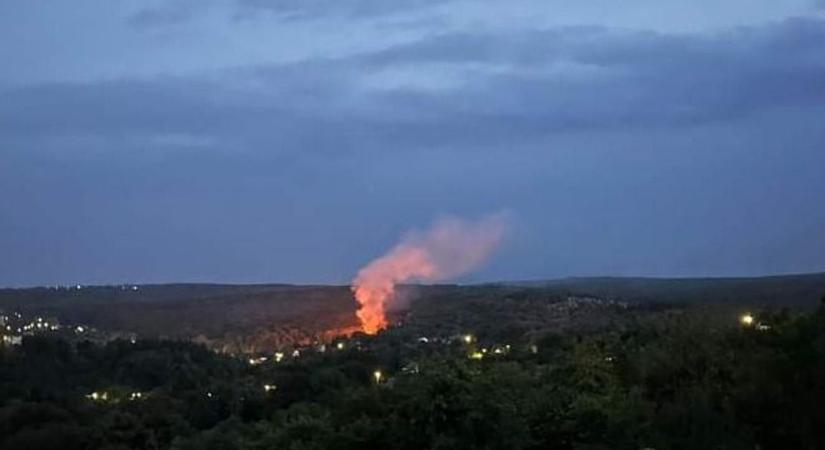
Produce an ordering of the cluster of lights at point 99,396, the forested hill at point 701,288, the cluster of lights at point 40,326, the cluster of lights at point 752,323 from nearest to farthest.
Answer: the cluster of lights at point 752,323 < the cluster of lights at point 99,396 < the forested hill at point 701,288 < the cluster of lights at point 40,326

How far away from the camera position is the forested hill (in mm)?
63719

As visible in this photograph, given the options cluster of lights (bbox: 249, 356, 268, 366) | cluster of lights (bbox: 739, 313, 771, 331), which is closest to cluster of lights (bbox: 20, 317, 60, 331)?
cluster of lights (bbox: 249, 356, 268, 366)

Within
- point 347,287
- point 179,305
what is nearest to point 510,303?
point 347,287

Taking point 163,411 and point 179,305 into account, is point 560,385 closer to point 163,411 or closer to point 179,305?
point 163,411

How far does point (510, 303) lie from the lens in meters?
86.0

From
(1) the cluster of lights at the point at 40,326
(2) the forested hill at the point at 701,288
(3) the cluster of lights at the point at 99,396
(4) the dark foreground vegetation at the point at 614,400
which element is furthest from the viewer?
(1) the cluster of lights at the point at 40,326

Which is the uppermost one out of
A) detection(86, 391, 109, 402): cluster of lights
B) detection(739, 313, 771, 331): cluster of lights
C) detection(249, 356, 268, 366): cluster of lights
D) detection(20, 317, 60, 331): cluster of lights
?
detection(20, 317, 60, 331): cluster of lights

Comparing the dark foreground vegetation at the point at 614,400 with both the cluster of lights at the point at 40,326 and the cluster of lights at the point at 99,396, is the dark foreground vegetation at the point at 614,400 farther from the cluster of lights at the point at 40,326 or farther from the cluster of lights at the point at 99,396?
the cluster of lights at the point at 40,326

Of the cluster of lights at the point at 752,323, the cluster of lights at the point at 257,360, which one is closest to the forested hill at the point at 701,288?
the cluster of lights at the point at 257,360

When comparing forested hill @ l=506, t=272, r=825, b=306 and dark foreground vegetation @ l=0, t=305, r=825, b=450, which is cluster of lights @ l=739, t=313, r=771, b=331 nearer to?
dark foreground vegetation @ l=0, t=305, r=825, b=450

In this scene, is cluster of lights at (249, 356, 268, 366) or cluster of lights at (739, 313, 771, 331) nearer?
cluster of lights at (739, 313, 771, 331)

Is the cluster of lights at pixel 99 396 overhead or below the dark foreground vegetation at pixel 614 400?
below

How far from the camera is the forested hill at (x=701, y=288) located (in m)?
63.7

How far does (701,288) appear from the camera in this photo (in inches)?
3167
